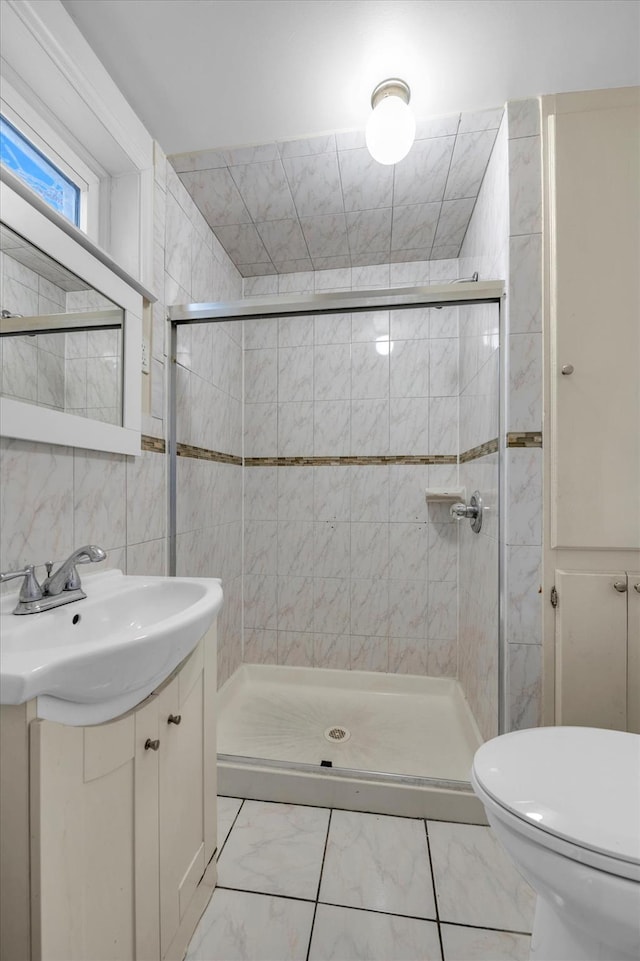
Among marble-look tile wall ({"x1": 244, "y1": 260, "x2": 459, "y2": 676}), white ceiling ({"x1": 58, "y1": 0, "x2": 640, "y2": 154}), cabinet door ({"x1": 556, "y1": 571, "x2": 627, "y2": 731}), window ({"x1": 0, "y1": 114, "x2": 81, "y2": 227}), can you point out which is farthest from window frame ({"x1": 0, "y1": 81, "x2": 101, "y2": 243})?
cabinet door ({"x1": 556, "y1": 571, "x2": 627, "y2": 731})

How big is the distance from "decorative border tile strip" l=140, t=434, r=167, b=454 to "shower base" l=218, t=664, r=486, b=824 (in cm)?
112

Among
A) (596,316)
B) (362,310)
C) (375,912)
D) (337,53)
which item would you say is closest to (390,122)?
(337,53)

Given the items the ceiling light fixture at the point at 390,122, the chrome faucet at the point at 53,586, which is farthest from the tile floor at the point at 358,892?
the ceiling light fixture at the point at 390,122

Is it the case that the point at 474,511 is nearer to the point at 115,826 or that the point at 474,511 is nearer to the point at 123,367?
the point at 123,367

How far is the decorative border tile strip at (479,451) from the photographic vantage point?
1.55 meters

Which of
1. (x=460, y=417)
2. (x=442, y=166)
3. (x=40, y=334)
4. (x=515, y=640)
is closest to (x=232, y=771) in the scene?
(x=515, y=640)

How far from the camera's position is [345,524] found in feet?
7.73

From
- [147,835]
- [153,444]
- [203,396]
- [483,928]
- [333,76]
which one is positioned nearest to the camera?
[147,835]

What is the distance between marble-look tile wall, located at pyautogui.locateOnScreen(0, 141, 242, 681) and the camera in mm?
991

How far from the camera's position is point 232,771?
151 centimetres

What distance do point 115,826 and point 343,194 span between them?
2.11 m

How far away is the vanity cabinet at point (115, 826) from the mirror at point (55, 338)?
2.27 feet

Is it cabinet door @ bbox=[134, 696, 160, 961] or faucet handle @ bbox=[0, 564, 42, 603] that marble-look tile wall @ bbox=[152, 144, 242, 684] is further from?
cabinet door @ bbox=[134, 696, 160, 961]

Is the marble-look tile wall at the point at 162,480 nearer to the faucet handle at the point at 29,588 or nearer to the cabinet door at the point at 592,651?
the faucet handle at the point at 29,588
